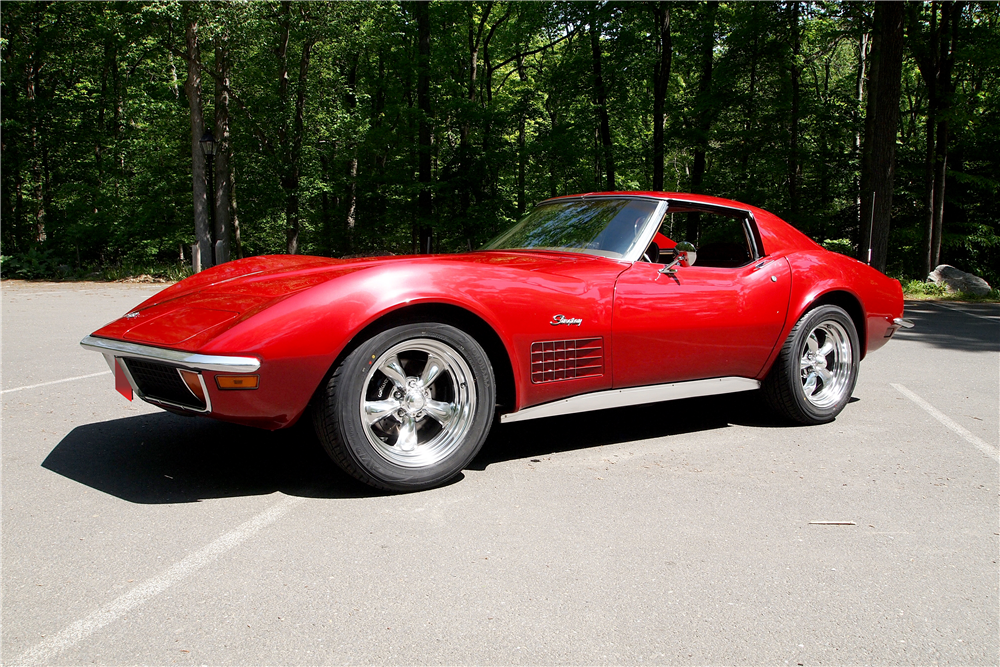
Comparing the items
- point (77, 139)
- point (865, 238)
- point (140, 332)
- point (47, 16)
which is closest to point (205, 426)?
point (140, 332)

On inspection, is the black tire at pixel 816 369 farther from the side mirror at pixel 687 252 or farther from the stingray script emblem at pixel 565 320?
the stingray script emblem at pixel 565 320

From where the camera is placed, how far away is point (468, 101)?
77.5 feet

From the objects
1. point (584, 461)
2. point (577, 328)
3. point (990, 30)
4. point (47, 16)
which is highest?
point (47, 16)

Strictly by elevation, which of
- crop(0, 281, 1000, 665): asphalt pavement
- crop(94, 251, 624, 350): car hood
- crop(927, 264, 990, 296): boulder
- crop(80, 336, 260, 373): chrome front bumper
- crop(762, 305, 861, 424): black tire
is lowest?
crop(927, 264, 990, 296): boulder

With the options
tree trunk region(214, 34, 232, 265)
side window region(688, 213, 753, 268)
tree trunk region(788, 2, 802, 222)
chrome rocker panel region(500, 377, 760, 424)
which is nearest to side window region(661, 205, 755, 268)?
side window region(688, 213, 753, 268)

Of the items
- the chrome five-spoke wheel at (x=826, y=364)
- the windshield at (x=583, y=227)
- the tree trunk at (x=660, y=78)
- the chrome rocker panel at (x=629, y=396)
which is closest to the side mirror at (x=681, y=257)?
the windshield at (x=583, y=227)

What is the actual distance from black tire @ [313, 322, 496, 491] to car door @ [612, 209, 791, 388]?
2.82 ft

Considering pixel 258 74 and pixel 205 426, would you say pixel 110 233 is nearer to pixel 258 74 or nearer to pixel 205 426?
pixel 258 74

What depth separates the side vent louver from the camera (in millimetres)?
3551

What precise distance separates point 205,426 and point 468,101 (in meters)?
21.0

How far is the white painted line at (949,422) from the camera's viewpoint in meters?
4.15

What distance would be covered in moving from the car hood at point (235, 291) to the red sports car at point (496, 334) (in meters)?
0.01

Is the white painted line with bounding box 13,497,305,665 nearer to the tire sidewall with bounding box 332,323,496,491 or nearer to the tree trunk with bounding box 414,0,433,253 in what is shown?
the tire sidewall with bounding box 332,323,496,491

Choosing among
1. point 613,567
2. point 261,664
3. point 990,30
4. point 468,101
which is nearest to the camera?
point 261,664
